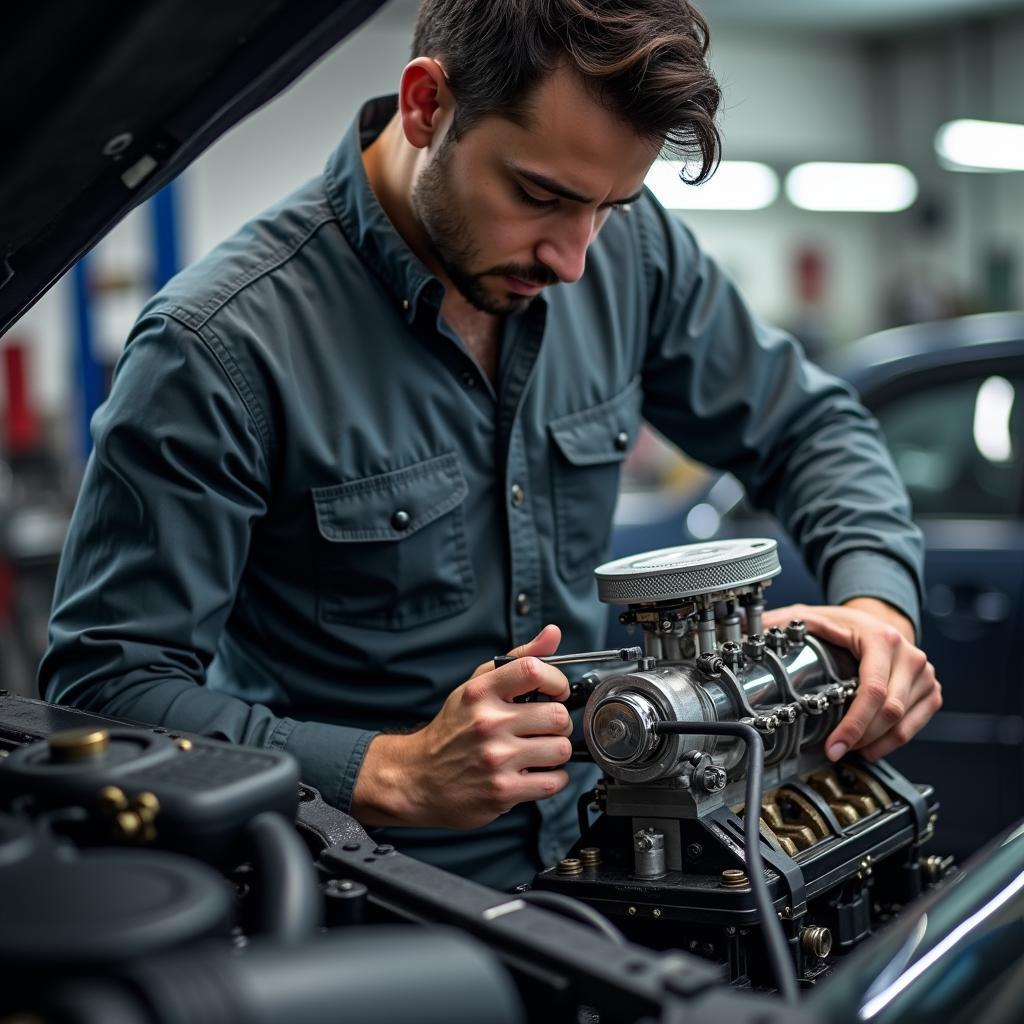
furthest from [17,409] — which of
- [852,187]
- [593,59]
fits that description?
[852,187]

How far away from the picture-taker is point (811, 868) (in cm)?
126

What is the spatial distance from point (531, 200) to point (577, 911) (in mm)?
833

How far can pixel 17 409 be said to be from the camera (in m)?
7.44

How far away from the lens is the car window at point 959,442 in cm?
337

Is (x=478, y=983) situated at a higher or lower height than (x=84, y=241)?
lower

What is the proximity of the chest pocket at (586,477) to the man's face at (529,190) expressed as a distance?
245mm

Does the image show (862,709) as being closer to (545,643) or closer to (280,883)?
(545,643)

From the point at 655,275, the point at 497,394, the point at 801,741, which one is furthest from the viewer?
the point at 655,275

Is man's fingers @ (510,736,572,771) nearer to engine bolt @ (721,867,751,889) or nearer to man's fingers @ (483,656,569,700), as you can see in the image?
man's fingers @ (483,656,569,700)

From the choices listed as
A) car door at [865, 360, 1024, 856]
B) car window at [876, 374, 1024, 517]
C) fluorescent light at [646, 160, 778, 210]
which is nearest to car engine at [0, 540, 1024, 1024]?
car door at [865, 360, 1024, 856]

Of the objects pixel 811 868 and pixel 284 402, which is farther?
pixel 284 402

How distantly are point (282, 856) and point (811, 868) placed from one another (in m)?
0.63

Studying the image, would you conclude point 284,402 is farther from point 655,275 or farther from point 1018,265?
point 1018,265

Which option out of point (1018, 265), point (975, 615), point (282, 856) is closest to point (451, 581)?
point (282, 856)
